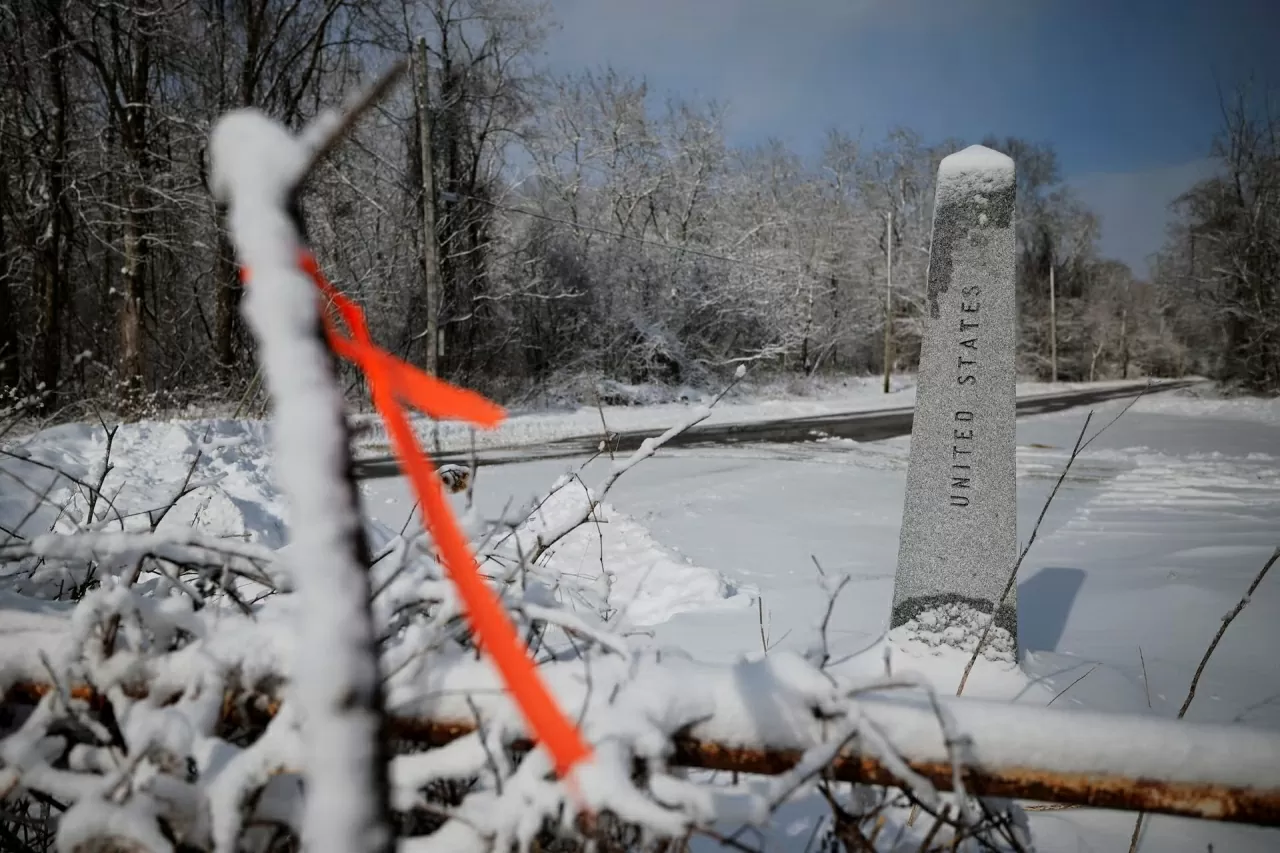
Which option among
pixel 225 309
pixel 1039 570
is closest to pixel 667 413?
pixel 225 309

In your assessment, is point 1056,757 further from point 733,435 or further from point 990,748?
point 733,435

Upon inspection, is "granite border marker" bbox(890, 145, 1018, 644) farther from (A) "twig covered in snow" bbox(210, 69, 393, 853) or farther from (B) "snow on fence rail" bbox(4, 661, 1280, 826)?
(A) "twig covered in snow" bbox(210, 69, 393, 853)

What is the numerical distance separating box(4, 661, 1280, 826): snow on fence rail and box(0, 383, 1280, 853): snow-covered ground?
0.17m

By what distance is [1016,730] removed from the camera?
2.71ft

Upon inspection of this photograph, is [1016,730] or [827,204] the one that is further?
[827,204]

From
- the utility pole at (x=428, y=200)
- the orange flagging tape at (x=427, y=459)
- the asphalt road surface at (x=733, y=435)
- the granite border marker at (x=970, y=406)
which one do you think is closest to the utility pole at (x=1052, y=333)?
the asphalt road surface at (x=733, y=435)

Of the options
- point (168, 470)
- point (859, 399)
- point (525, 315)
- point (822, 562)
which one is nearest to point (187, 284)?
point (525, 315)

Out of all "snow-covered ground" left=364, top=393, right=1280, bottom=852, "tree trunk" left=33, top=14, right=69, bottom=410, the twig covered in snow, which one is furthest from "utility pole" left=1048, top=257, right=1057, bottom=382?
the twig covered in snow

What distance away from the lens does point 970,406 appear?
336 centimetres

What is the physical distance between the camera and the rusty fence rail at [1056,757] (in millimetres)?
791

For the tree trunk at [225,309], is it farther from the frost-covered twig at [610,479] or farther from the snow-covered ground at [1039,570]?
the frost-covered twig at [610,479]

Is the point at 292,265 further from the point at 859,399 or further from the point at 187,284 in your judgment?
the point at 859,399

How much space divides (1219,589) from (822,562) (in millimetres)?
2336

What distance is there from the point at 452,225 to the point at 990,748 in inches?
727
